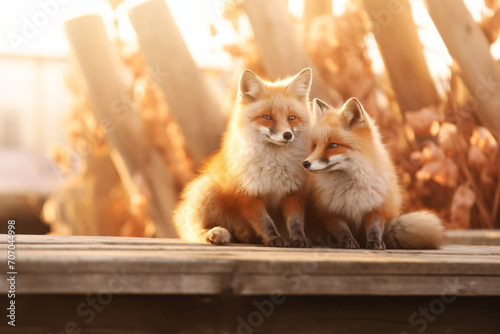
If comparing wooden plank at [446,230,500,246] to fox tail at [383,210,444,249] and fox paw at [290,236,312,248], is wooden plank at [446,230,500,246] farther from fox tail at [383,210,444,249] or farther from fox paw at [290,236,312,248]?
fox paw at [290,236,312,248]

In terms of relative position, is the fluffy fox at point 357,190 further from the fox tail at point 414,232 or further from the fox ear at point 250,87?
the fox ear at point 250,87

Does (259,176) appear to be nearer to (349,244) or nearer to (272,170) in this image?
(272,170)

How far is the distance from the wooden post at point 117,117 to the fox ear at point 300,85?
8.52ft

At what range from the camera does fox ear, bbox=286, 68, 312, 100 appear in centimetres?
239

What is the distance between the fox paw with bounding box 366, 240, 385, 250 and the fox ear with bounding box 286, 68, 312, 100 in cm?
71

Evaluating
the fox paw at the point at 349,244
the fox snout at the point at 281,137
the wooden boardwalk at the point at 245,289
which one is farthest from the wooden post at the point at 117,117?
the wooden boardwalk at the point at 245,289

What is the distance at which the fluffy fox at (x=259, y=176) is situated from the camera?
223 centimetres

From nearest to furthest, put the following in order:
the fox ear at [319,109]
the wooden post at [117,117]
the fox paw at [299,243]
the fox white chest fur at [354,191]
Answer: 1. the fox paw at [299,243]
2. the fox white chest fur at [354,191]
3. the fox ear at [319,109]
4. the wooden post at [117,117]

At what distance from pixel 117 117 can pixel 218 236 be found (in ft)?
9.79

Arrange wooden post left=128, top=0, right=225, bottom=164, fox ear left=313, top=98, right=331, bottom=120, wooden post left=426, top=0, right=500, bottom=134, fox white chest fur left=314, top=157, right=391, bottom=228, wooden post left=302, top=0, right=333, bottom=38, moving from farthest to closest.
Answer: wooden post left=302, top=0, right=333, bottom=38, wooden post left=128, top=0, right=225, bottom=164, wooden post left=426, top=0, right=500, bottom=134, fox ear left=313, top=98, right=331, bottom=120, fox white chest fur left=314, top=157, right=391, bottom=228

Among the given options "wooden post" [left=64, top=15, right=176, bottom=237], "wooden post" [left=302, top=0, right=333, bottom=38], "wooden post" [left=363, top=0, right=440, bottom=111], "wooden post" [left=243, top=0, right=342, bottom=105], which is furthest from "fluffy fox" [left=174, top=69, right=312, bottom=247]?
"wooden post" [left=302, top=0, right=333, bottom=38]

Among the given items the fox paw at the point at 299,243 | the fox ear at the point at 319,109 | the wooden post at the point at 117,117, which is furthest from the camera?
the wooden post at the point at 117,117

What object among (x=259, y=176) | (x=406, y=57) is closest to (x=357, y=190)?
(x=259, y=176)

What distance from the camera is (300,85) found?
7.89 feet
